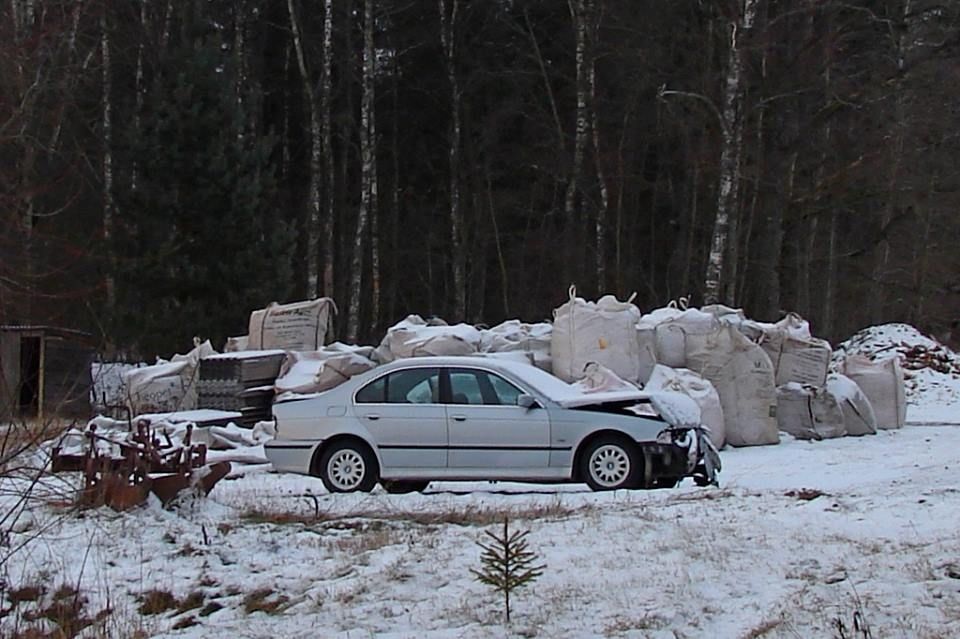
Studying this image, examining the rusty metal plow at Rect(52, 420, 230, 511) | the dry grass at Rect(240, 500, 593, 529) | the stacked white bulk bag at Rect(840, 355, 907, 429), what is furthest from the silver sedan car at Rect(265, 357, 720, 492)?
the stacked white bulk bag at Rect(840, 355, 907, 429)

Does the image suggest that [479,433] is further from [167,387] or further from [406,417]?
[167,387]

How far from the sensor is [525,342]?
19.5 m

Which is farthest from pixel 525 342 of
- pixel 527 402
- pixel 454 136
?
pixel 454 136

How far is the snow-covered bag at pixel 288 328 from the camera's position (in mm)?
22859

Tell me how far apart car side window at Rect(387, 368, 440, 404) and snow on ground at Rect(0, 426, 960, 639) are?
168 cm

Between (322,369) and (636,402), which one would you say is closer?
(636,402)

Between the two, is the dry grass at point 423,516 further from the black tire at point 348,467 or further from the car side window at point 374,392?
the car side window at point 374,392

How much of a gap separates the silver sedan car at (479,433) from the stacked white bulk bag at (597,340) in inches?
171

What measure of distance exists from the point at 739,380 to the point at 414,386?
282 inches

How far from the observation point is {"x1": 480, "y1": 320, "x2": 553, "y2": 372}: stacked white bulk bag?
19188 mm

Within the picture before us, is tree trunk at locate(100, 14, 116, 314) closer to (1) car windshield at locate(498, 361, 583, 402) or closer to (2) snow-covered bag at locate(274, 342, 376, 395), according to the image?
(2) snow-covered bag at locate(274, 342, 376, 395)

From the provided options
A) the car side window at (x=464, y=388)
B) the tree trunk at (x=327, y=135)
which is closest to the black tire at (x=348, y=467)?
the car side window at (x=464, y=388)

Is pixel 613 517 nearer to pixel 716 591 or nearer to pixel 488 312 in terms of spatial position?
pixel 716 591

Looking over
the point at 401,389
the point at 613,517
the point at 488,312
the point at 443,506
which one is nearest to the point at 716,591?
the point at 613,517
